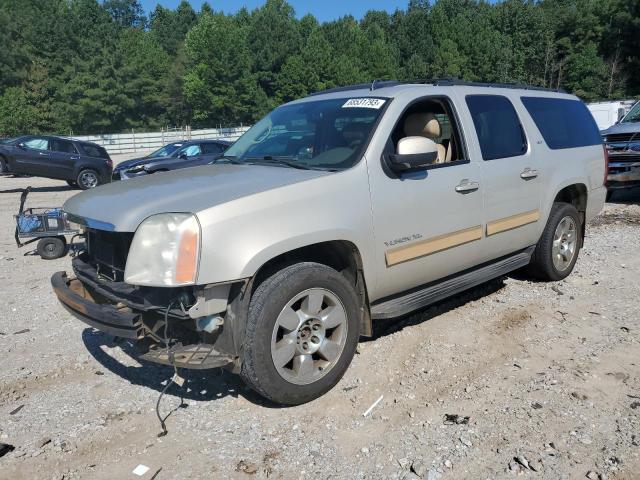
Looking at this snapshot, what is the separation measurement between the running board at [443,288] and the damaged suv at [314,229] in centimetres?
1

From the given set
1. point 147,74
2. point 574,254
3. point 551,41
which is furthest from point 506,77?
point 574,254

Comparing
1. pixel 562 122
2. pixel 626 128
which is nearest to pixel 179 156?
pixel 626 128

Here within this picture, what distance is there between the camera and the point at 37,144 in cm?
1816

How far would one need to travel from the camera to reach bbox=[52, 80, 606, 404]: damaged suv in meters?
3.15

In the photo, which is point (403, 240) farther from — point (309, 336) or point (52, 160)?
point (52, 160)

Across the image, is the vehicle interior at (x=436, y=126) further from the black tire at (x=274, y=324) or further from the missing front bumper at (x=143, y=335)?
the missing front bumper at (x=143, y=335)

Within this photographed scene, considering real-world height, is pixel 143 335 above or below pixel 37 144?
below

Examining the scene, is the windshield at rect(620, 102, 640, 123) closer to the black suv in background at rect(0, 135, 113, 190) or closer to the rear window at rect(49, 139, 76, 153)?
the black suv in background at rect(0, 135, 113, 190)

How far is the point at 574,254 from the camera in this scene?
6.12 meters

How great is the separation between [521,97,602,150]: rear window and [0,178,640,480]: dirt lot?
163 centimetres

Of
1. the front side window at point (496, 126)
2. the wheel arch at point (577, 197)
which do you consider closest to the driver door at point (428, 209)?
the front side window at point (496, 126)

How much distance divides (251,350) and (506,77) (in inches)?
3657

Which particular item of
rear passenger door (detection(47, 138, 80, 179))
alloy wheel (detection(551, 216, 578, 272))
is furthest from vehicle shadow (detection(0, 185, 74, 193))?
alloy wheel (detection(551, 216, 578, 272))

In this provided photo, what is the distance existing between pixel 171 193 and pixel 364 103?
1624mm
